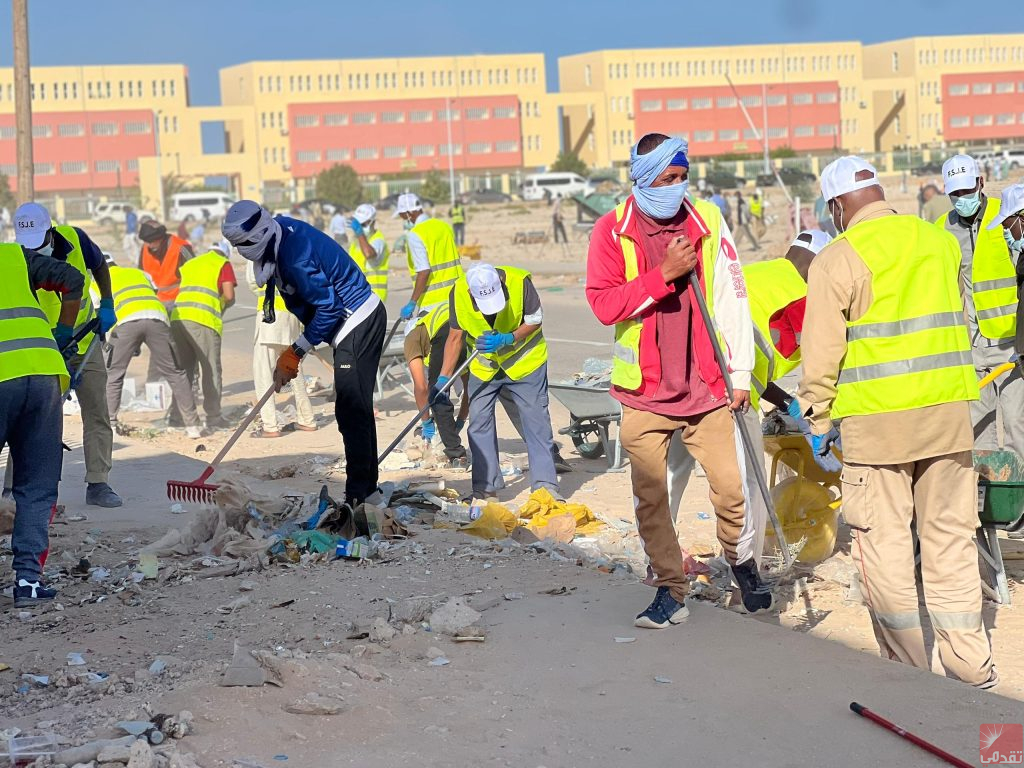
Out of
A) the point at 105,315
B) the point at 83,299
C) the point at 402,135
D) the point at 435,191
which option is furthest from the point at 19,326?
the point at 402,135

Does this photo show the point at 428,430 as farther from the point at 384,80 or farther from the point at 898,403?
the point at 384,80

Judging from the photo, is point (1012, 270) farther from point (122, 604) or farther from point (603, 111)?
point (603, 111)

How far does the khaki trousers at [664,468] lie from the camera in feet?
16.7

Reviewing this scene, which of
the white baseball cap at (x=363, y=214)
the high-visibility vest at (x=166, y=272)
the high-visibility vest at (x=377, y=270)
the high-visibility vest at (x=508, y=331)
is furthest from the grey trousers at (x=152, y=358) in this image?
the high-visibility vest at (x=508, y=331)

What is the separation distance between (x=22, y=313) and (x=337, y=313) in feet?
5.50

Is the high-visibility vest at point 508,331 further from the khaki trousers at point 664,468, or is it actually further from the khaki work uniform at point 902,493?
the khaki work uniform at point 902,493

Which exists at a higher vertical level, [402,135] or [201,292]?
[402,135]

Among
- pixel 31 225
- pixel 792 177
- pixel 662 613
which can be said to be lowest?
pixel 662 613

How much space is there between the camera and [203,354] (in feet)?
39.5

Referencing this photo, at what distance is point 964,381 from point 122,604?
3.88 m

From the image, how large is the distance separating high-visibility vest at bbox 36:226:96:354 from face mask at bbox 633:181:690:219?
326 centimetres

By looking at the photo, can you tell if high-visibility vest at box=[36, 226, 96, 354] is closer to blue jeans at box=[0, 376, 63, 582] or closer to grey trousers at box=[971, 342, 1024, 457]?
blue jeans at box=[0, 376, 63, 582]

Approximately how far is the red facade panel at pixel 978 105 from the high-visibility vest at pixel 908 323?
108129 millimetres

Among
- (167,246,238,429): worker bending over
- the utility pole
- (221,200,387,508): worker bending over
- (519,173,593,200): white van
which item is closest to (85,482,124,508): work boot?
(221,200,387,508): worker bending over
